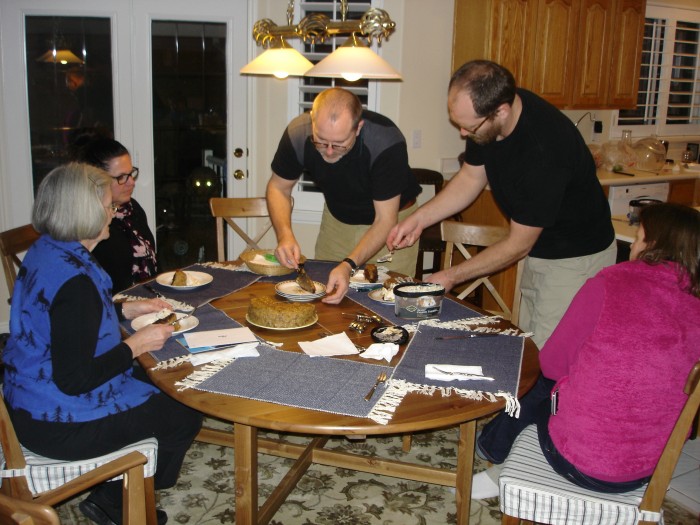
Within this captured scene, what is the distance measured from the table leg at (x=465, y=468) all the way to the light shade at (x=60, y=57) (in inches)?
131

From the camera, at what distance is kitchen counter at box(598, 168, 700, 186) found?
Answer: 4980 mm

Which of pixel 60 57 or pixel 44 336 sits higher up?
pixel 60 57

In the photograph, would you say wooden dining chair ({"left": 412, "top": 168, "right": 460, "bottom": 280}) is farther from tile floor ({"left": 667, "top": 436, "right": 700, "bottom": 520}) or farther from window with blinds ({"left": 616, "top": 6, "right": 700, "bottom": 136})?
window with blinds ({"left": 616, "top": 6, "right": 700, "bottom": 136})

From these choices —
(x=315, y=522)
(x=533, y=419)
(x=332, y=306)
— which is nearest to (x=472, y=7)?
(x=332, y=306)

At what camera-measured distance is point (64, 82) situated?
3994 millimetres

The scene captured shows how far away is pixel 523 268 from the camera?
9.21 ft

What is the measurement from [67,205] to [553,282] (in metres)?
1.82

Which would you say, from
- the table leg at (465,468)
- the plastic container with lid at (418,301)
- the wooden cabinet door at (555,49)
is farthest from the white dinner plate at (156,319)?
the wooden cabinet door at (555,49)

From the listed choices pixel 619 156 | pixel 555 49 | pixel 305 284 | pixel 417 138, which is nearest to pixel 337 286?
pixel 305 284

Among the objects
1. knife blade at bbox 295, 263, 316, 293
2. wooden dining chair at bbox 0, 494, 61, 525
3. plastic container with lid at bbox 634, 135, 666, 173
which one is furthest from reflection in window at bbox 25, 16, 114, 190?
plastic container with lid at bbox 634, 135, 666, 173

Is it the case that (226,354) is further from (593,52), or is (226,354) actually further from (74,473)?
(593,52)

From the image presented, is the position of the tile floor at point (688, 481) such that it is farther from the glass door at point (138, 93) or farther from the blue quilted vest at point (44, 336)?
the glass door at point (138, 93)

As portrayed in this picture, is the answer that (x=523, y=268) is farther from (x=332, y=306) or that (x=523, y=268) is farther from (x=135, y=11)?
(x=135, y=11)

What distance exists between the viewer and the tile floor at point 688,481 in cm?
260
